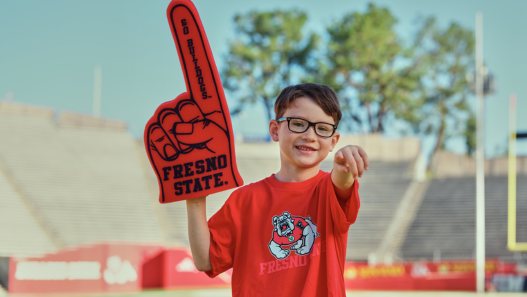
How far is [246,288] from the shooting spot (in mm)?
2018

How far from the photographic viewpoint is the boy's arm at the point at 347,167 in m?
1.70

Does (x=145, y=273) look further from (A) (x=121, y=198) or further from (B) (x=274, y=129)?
(B) (x=274, y=129)

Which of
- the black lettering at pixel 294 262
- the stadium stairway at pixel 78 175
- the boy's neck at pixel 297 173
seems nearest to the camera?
the black lettering at pixel 294 262

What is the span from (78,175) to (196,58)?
22079 millimetres

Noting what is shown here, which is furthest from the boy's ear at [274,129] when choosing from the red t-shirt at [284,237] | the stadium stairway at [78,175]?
the stadium stairway at [78,175]

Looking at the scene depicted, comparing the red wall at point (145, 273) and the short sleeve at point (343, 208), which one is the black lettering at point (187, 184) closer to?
the short sleeve at point (343, 208)

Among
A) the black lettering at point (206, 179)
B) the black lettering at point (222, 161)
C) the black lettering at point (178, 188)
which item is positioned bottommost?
the black lettering at point (178, 188)

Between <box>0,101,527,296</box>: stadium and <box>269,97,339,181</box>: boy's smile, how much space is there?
13.2m

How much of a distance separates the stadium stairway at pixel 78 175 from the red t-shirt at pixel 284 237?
1781 cm

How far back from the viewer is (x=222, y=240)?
2088 millimetres

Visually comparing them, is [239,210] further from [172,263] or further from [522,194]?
[522,194]

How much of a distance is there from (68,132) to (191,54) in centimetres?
2545

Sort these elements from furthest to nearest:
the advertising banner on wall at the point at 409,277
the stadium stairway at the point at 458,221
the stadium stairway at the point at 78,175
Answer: the stadium stairway at the point at 458,221
the stadium stairway at the point at 78,175
the advertising banner on wall at the point at 409,277

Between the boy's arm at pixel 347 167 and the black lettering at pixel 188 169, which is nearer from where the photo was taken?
the boy's arm at pixel 347 167
